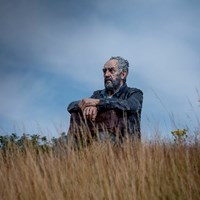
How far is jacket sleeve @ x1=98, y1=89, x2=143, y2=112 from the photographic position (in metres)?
5.31

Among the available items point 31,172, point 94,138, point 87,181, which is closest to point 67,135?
point 94,138

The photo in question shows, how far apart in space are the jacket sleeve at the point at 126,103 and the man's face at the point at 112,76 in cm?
23

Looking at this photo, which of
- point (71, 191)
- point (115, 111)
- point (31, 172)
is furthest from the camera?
point (115, 111)

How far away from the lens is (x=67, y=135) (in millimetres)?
5484

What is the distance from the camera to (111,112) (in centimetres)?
534

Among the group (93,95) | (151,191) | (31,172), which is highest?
(93,95)

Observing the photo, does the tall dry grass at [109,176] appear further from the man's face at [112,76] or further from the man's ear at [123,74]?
the man's ear at [123,74]

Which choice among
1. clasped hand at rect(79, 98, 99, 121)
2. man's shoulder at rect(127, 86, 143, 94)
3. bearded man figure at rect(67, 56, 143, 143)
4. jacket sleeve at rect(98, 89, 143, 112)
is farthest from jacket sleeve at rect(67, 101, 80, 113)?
man's shoulder at rect(127, 86, 143, 94)

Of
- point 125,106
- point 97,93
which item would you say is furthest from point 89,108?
point 97,93

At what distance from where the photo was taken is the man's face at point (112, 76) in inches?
229

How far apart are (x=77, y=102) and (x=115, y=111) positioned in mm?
492

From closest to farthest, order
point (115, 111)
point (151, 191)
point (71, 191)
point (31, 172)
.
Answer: point (151, 191) < point (71, 191) < point (31, 172) < point (115, 111)

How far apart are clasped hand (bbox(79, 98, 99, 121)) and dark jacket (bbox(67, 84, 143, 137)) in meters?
0.06

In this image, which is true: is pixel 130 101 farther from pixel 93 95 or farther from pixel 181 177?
pixel 181 177
